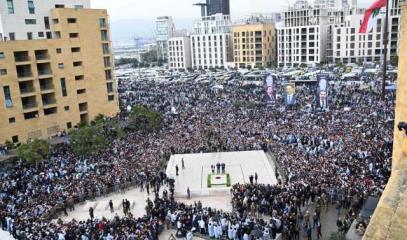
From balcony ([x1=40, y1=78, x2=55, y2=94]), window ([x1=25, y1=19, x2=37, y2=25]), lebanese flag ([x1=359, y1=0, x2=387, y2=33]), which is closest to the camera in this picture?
lebanese flag ([x1=359, y1=0, x2=387, y2=33])

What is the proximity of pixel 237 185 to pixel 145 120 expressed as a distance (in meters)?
17.8

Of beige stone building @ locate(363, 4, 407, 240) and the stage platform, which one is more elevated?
beige stone building @ locate(363, 4, 407, 240)

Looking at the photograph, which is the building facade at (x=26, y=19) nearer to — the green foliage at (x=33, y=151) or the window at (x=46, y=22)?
the window at (x=46, y=22)

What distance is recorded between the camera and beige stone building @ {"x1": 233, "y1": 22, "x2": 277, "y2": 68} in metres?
101

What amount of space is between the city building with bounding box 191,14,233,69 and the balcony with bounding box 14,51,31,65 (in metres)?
78.4

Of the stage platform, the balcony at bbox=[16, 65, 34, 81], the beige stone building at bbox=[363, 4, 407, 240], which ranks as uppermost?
the balcony at bbox=[16, 65, 34, 81]

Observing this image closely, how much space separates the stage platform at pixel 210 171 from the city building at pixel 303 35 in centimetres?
7245

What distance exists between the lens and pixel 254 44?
10188 centimetres

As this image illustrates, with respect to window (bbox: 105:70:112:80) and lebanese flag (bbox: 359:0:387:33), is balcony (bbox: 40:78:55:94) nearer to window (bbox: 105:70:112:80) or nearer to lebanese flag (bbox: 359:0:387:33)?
window (bbox: 105:70:112:80)

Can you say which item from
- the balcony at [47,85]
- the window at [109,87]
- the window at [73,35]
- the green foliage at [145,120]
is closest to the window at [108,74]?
the window at [109,87]

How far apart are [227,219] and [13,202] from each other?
12479mm

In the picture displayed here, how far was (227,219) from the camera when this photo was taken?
61.2ft

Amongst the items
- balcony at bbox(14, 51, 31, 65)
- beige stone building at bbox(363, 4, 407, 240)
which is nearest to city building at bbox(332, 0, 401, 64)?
balcony at bbox(14, 51, 31, 65)

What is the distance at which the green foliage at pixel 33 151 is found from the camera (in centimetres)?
2834
